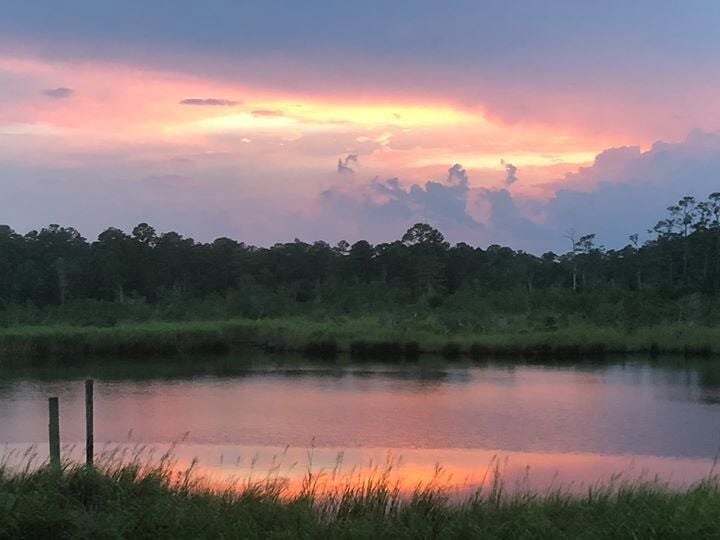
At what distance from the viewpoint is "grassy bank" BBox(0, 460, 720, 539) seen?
6.06 m

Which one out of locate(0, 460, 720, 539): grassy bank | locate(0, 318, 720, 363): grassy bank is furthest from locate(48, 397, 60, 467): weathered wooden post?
locate(0, 318, 720, 363): grassy bank

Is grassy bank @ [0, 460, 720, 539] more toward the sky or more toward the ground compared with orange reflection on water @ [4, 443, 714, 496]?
more toward the sky

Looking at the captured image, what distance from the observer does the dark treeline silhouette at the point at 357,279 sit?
35.0 metres

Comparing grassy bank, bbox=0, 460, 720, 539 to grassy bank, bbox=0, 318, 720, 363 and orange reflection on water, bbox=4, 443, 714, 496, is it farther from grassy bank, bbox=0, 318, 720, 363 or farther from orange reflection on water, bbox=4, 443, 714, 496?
grassy bank, bbox=0, 318, 720, 363

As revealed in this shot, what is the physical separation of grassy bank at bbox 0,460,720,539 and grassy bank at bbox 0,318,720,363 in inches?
873

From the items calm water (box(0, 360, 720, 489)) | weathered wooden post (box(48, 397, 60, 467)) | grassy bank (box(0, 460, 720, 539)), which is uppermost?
weathered wooden post (box(48, 397, 60, 467))

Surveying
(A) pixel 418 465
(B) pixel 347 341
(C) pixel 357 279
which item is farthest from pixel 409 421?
(C) pixel 357 279

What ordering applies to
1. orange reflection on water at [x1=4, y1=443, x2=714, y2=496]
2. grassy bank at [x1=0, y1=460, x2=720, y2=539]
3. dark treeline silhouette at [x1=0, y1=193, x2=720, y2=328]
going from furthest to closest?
dark treeline silhouette at [x1=0, y1=193, x2=720, y2=328]
orange reflection on water at [x1=4, y1=443, x2=714, y2=496]
grassy bank at [x1=0, y1=460, x2=720, y2=539]

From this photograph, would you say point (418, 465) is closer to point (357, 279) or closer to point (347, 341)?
point (347, 341)

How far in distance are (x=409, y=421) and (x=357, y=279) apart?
31.5 meters

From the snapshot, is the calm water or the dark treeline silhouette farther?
the dark treeline silhouette

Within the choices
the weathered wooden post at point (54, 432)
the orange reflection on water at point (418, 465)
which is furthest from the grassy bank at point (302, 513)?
the orange reflection on water at point (418, 465)

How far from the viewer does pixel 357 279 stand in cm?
4738

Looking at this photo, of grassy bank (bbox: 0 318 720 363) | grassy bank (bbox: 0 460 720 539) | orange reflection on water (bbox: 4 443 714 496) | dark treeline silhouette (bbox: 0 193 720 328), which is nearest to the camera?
grassy bank (bbox: 0 460 720 539)
